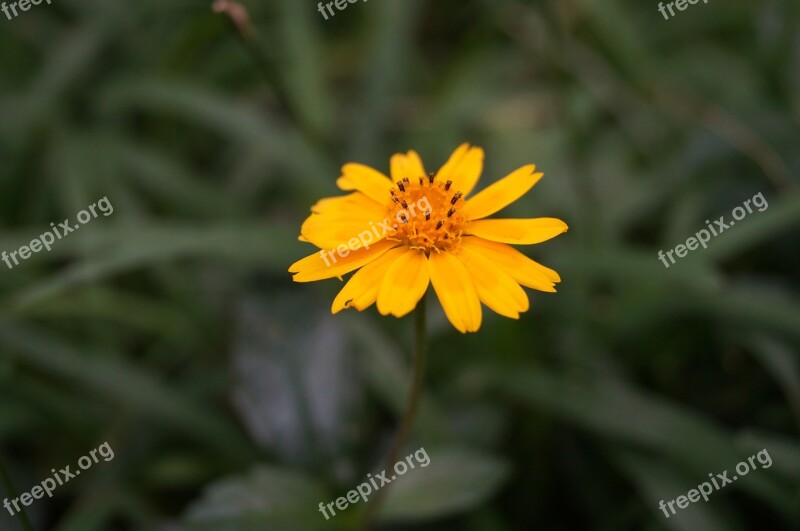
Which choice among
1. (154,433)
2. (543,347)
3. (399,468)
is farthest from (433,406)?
(154,433)

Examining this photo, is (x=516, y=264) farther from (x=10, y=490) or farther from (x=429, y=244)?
(x=10, y=490)

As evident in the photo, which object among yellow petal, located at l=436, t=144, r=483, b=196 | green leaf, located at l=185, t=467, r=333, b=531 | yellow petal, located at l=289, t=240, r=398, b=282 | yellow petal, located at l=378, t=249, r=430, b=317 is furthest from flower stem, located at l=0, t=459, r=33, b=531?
yellow petal, located at l=436, t=144, r=483, b=196

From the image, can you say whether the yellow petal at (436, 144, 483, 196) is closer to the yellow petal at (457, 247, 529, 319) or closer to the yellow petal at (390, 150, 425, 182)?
the yellow petal at (390, 150, 425, 182)

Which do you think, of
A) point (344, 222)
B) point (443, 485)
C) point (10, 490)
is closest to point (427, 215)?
point (344, 222)

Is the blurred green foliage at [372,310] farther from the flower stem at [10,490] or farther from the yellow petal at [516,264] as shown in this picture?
the yellow petal at [516,264]

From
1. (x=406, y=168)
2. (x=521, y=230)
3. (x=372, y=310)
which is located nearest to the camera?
(x=521, y=230)

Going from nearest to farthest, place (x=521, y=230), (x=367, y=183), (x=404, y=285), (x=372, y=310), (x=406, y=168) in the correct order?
(x=404, y=285) < (x=521, y=230) < (x=367, y=183) < (x=406, y=168) < (x=372, y=310)

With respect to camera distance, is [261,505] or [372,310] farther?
[372,310]

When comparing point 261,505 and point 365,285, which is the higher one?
point 365,285

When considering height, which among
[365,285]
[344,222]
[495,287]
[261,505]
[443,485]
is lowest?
[443,485]
